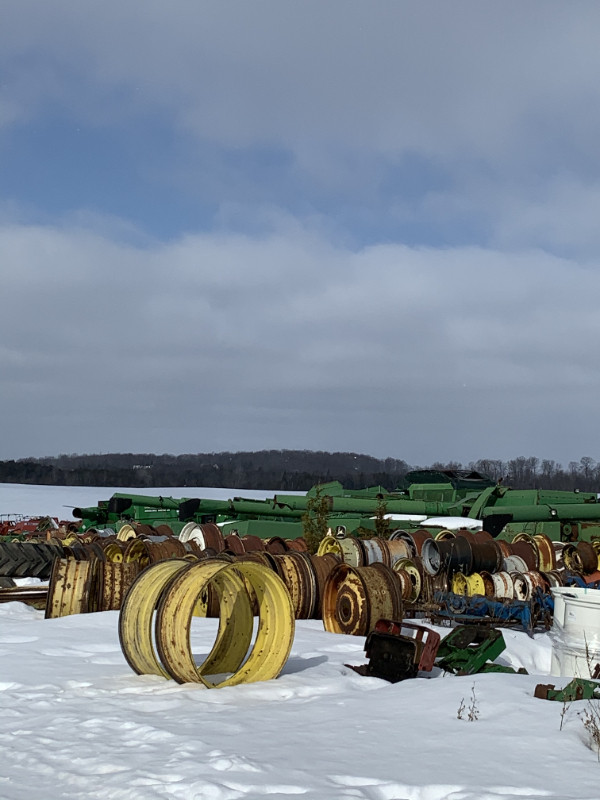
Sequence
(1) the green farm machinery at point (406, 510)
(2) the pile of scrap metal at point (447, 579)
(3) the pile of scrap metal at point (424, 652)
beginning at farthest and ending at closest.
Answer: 1. (1) the green farm machinery at point (406, 510)
2. (2) the pile of scrap metal at point (447, 579)
3. (3) the pile of scrap metal at point (424, 652)

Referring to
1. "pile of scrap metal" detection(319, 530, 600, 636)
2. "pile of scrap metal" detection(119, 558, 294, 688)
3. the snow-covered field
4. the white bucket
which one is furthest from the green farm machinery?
the snow-covered field

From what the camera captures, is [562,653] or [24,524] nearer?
[562,653]

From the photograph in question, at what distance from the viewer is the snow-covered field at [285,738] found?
17.7ft

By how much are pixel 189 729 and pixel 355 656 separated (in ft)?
15.3

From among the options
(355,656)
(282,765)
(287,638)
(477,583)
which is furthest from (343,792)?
(477,583)

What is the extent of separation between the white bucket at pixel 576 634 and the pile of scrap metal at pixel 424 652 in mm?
693

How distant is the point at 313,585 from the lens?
1485cm

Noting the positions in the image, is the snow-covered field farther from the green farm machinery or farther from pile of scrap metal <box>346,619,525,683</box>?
the green farm machinery

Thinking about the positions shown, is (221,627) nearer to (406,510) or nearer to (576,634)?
(576,634)

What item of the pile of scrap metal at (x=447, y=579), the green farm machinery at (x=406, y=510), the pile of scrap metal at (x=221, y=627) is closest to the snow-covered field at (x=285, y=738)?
the pile of scrap metal at (x=221, y=627)

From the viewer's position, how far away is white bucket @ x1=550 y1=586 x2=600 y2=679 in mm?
10273

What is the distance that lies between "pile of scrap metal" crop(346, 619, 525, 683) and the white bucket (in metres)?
0.69

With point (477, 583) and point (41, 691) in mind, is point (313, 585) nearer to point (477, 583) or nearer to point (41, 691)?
point (477, 583)

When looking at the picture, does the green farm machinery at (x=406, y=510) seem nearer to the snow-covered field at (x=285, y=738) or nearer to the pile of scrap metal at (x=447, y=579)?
the pile of scrap metal at (x=447, y=579)
